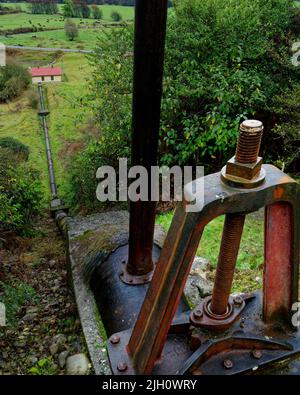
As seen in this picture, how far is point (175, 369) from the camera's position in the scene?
2.21m

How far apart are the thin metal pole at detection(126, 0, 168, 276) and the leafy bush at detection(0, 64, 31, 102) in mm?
15910

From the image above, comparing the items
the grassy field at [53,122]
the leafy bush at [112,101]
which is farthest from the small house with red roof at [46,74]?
the leafy bush at [112,101]

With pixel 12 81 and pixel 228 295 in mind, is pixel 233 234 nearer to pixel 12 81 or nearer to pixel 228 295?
pixel 228 295

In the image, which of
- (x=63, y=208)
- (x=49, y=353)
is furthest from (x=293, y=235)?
(x=63, y=208)

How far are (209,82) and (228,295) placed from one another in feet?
15.3

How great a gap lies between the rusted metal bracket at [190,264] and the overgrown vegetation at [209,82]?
3898 millimetres

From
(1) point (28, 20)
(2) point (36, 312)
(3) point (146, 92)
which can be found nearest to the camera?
(3) point (146, 92)

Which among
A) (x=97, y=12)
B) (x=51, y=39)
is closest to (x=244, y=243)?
(x=97, y=12)

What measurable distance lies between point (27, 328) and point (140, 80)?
10.4ft

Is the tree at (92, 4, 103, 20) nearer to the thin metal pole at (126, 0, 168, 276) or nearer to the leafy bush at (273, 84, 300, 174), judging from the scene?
the leafy bush at (273, 84, 300, 174)

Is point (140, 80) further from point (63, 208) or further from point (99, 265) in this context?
point (63, 208)

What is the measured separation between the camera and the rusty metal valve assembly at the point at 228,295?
5.60 feet

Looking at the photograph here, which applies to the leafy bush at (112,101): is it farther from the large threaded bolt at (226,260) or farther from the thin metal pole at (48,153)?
the large threaded bolt at (226,260)

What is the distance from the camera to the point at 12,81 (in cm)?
1680
